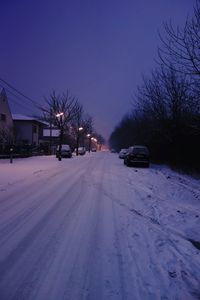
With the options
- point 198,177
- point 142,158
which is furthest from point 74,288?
point 142,158

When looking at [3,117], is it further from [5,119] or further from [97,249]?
[97,249]

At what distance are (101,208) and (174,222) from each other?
2.38 meters

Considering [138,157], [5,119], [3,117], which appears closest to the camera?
[138,157]

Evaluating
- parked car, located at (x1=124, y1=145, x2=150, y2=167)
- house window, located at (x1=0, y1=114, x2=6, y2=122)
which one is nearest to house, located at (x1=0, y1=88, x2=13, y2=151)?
house window, located at (x1=0, y1=114, x2=6, y2=122)

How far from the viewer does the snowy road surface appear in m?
4.77

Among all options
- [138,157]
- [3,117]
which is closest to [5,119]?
[3,117]

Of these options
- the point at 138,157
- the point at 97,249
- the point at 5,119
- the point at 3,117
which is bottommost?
the point at 97,249

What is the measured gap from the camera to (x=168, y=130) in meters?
33.7

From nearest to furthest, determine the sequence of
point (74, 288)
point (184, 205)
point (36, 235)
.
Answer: point (74, 288) < point (36, 235) < point (184, 205)

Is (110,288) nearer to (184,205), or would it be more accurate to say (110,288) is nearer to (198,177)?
(184,205)

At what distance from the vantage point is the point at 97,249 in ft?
21.5

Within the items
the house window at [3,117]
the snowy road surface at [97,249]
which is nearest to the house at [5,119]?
the house window at [3,117]

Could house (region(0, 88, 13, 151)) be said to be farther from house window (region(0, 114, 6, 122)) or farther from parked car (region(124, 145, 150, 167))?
parked car (region(124, 145, 150, 167))

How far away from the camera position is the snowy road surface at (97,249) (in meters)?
4.77
